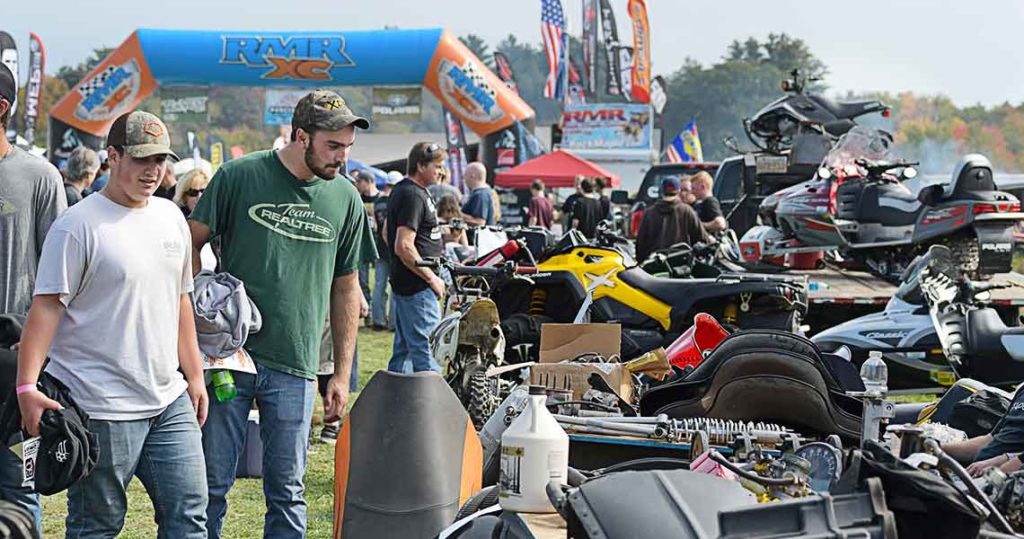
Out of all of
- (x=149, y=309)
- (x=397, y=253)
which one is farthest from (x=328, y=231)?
(x=397, y=253)

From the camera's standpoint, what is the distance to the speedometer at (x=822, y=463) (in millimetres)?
3191

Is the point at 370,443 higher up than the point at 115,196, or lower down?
lower down

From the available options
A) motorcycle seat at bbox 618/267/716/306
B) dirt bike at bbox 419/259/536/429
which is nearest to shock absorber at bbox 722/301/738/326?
motorcycle seat at bbox 618/267/716/306

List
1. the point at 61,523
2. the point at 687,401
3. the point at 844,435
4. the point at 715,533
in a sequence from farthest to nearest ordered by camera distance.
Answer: the point at 61,523 → the point at 687,401 → the point at 844,435 → the point at 715,533

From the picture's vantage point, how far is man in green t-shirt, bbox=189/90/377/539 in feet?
15.0

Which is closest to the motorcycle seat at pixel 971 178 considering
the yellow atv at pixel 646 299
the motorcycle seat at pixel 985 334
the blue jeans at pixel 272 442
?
the yellow atv at pixel 646 299

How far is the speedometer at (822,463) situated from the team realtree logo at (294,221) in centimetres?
196

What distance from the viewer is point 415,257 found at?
7902 mm

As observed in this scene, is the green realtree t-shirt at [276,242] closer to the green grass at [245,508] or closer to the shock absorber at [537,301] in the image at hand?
the green grass at [245,508]

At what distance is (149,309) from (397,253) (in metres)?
4.10

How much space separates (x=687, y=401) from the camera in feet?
16.1

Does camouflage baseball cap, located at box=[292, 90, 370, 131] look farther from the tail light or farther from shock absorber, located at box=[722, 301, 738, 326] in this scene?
the tail light

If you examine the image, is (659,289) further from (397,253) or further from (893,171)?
(893,171)

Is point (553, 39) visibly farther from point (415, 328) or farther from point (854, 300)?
point (415, 328)
